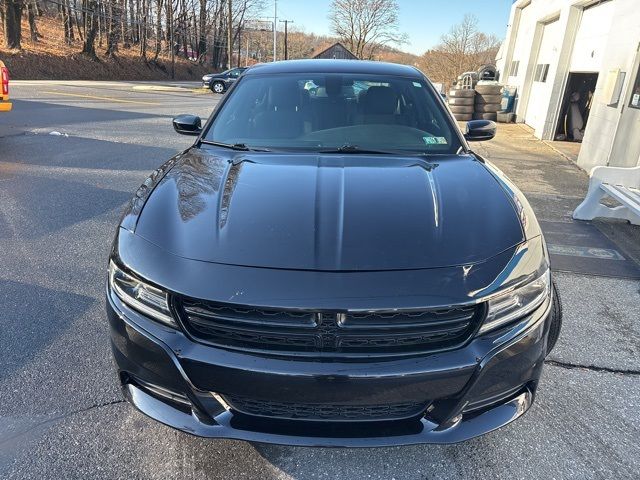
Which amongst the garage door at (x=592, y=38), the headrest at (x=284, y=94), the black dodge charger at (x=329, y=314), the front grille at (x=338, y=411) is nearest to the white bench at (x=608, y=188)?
the headrest at (x=284, y=94)

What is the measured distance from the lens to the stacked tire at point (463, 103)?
48.3 ft

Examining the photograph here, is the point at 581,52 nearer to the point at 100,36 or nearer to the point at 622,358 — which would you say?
the point at 622,358

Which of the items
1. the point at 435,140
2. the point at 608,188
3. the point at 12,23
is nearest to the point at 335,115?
the point at 435,140

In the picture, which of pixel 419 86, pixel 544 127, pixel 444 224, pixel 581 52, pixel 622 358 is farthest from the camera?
pixel 544 127

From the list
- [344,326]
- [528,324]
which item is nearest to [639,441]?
[528,324]

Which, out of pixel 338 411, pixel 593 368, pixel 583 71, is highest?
pixel 583 71

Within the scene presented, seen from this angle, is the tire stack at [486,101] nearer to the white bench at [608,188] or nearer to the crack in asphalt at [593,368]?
the white bench at [608,188]

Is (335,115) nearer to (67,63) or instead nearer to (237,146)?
(237,146)

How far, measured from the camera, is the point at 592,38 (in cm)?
1076

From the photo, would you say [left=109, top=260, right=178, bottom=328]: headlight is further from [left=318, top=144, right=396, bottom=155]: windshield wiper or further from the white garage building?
the white garage building

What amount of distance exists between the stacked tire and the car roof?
11834 mm

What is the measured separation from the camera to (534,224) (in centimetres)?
217

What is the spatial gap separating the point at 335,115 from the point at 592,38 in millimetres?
10408

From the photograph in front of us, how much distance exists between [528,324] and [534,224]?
0.54 m
